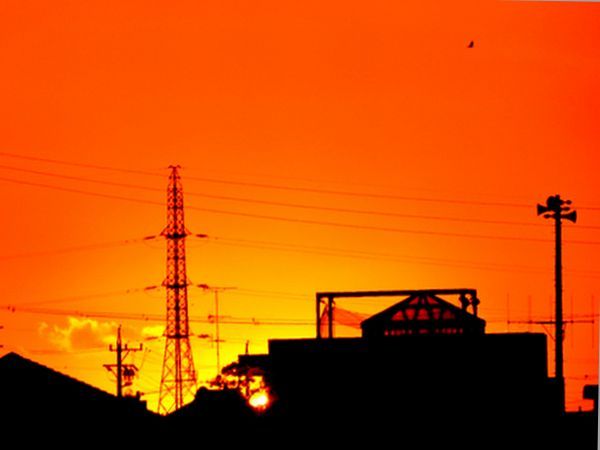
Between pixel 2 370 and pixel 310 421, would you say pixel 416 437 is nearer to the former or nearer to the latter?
pixel 310 421

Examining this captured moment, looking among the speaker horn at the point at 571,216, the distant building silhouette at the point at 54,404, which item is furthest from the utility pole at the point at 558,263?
the distant building silhouette at the point at 54,404

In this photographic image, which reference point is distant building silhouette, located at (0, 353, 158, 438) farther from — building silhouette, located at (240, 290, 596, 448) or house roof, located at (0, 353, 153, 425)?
building silhouette, located at (240, 290, 596, 448)

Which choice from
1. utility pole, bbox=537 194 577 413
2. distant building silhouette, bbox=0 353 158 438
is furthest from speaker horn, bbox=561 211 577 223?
distant building silhouette, bbox=0 353 158 438

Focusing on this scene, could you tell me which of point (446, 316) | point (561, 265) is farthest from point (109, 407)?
point (561, 265)

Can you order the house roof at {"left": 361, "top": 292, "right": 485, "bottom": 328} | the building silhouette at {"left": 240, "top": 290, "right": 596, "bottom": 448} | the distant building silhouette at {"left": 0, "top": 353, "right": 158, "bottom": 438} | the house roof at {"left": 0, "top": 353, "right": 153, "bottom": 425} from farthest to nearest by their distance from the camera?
the house roof at {"left": 361, "top": 292, "right": 485, "bottom": 328} < the building silhouette at {"left": 240, "top": 290, "right": 596, "bottom": 448} < the house roof at {"left": 0, "top": 353, "right": 153, "bottom": 425} < the distant building silhouette at {"left": 0, "top": 353, "right": 158, "bottom": 438}

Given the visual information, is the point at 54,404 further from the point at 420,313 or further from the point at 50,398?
the point at 420,313

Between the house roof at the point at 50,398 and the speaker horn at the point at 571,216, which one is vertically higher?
the speaker horn at the point at 571,216

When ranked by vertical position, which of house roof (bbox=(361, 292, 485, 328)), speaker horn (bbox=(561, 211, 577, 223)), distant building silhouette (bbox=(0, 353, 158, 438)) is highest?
speaker horn (bbox=(561, 211, 577, 223))

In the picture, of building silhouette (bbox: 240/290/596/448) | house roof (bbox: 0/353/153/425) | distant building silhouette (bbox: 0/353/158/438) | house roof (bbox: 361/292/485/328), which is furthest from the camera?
house roof (bbox: 361/292/485/328)

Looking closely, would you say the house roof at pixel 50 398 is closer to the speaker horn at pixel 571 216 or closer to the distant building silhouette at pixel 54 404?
the distant building silhouette at pixel 54 404

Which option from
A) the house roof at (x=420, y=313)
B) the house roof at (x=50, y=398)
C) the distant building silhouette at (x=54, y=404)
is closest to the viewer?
the distant building silhouette at (x=54, y=404)

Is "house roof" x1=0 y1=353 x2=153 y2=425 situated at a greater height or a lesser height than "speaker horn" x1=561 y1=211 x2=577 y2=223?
lesser

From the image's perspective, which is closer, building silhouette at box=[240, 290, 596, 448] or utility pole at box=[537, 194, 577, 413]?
building silhouette at box=[240, 290, 596, 448]

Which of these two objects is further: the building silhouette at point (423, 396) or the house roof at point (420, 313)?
the house roof at point (420, 313)
